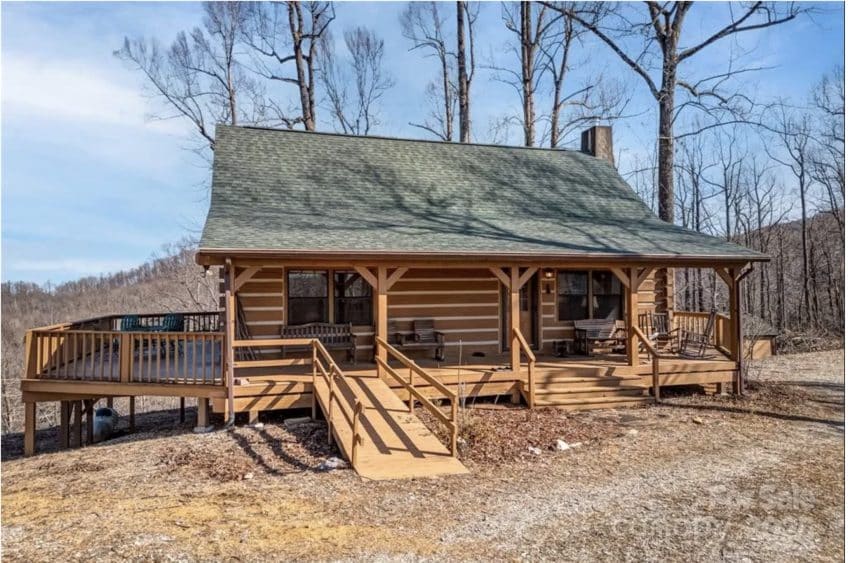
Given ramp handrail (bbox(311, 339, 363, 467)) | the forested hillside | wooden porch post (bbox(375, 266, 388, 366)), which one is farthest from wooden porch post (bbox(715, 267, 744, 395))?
the forested hillside

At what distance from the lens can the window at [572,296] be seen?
13500mm

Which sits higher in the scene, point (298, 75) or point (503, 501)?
point (298, 75)

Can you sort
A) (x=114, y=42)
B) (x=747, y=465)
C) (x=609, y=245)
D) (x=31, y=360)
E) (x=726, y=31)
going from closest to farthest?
1. (x=747, y=465)
2. (x=31, y=360)
3. (x=609, y=245)
4. (x=726, y=31)
5. (x=114, y=42)

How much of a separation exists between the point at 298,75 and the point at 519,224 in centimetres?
1560

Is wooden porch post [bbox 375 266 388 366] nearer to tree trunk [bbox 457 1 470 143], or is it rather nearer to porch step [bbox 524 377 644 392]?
porch step [bbox 524 377 644 392]

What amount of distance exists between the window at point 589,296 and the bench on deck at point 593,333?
1.22ft

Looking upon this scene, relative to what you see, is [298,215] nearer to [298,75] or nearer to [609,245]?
[609,245]

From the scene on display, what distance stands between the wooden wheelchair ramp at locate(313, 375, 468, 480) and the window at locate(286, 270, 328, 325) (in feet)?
7.61

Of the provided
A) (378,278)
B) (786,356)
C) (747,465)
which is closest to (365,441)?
(378,278)

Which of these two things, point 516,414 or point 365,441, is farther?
point 516,414

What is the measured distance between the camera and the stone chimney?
A: 56.6 feet

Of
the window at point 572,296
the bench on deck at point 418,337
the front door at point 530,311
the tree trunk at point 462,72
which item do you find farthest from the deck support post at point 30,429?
the tree trunk at point 462,72

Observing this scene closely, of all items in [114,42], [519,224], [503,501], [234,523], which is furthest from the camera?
[114,42]

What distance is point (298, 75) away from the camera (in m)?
23.9
